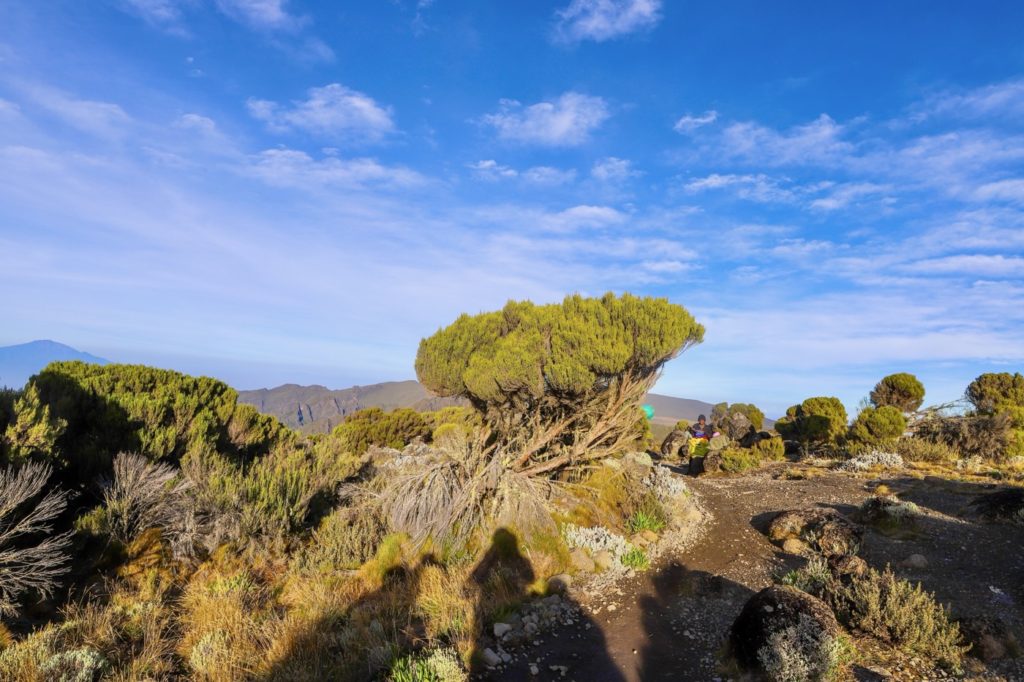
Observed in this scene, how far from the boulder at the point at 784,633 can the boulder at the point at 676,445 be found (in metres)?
20.8

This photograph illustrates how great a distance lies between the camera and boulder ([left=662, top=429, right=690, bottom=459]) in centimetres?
2613

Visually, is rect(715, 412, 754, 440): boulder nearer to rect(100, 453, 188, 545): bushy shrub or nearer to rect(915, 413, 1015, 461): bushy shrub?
rect(915, 413, 1015, 461): bushy shrub

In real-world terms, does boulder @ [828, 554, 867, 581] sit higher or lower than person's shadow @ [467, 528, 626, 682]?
higher

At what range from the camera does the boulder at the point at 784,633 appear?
16.0ft

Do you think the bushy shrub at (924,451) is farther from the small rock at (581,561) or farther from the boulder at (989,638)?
the small rock at (581,561)

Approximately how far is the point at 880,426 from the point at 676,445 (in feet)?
33.8

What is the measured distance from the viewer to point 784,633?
5078 mm

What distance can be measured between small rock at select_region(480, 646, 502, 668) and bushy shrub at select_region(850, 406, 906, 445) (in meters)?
18.7

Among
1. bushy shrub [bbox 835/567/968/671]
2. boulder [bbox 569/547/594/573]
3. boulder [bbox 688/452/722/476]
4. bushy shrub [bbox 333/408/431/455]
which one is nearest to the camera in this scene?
bushy shrub [bbox 835/567/968/671]

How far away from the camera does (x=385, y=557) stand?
8.30 meters

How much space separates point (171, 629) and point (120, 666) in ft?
2.49

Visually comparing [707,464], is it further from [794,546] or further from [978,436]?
[794,546]

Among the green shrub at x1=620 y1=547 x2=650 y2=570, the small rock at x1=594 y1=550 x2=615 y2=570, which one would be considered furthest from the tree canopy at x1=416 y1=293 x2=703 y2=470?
the green shrub at x1=620 y1=547 x2=650 y2=570

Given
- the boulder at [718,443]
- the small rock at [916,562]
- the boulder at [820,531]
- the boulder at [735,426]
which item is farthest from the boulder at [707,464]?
the boulder at [735,426]
